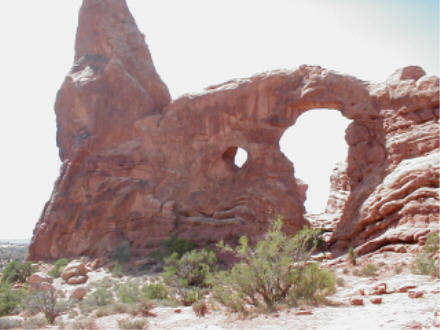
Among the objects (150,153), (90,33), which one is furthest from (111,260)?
(90,33)

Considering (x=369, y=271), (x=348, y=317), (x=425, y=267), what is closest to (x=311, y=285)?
(x=348, y=317)

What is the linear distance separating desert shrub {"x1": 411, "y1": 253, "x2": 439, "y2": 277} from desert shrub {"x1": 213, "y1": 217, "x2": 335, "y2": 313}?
2.87 metres

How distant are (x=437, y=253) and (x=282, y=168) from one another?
1096 cm

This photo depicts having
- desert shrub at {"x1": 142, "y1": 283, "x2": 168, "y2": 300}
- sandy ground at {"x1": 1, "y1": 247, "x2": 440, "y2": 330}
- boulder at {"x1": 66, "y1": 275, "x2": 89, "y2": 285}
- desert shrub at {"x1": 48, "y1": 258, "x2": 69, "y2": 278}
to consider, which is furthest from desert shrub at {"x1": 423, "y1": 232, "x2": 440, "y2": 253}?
desert shrub at {"x1": 48, "y1": 258, "x2": 69, "y2": 278}

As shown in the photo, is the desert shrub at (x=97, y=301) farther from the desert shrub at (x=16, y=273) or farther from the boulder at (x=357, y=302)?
the desert shrub at (x=16, y=273)

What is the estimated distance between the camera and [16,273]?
19.7 meters

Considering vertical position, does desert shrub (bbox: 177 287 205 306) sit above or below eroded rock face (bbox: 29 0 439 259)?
below

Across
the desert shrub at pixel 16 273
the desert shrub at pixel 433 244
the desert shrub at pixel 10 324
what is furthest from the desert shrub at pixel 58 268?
the desert shrub at pixel 433 244

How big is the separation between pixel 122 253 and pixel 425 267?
589 inches

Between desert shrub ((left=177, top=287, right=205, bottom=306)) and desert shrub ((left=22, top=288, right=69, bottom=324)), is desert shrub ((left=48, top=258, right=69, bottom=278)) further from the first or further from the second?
desert shrub ((left=177, top=287, right=205, bottom=306))

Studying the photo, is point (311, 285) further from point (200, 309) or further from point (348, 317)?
point (200, 309)

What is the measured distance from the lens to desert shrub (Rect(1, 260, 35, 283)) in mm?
19500

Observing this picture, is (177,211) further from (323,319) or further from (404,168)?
(323,319)

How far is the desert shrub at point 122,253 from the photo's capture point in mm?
20203
